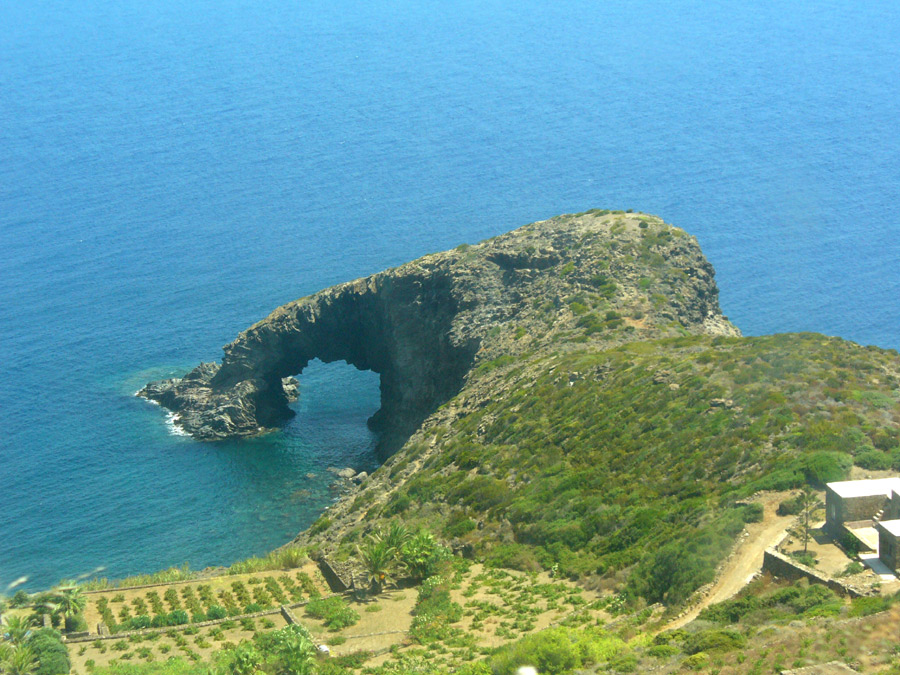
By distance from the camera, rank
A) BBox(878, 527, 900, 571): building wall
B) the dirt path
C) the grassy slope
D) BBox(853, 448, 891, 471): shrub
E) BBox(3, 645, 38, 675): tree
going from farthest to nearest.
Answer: the grassy slope < BBox(853, 448, 891, 471): shrub < BBox(3, 645, 38, 675): tree < the dirt path < BBox(878, 527, 900, 571): building wall

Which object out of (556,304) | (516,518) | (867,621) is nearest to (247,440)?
Result: (556,304)

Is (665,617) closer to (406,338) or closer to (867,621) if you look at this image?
(867,621)

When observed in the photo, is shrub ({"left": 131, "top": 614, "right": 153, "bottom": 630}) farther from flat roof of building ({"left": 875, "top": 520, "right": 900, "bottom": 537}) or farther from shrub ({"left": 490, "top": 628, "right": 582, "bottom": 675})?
flat roof of building ({"left": 875, "top": 520, "right": 900, "bottom": 537})

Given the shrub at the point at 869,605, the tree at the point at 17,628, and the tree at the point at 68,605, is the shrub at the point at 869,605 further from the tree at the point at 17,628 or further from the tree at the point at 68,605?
the tree at the point at 68,605

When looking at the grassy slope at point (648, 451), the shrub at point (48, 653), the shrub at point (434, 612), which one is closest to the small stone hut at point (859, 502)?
the grassy slope at point (648, 451)

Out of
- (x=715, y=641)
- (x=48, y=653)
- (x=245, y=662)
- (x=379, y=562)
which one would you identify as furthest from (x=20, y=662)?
(x=715, y=641)

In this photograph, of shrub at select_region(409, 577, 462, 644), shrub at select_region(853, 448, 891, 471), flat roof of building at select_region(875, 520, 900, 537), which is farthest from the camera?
shrub at select_region(853, 448, 891, 471)

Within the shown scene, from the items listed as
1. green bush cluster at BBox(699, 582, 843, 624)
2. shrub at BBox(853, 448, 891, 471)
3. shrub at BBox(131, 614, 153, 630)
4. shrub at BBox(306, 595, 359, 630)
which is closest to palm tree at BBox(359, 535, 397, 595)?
shrub at BBox(306, 595, 359, 630)
